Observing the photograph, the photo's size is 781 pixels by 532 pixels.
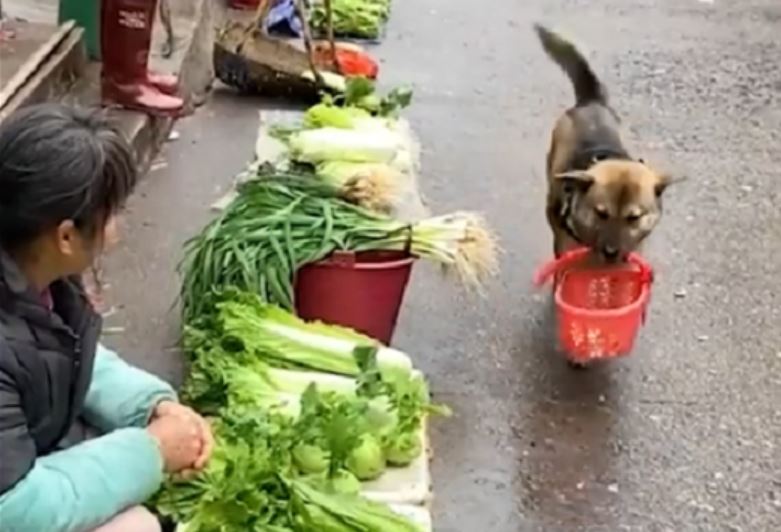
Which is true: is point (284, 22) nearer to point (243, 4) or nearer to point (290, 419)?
point (243, 4)

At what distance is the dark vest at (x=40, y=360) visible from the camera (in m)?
2.64

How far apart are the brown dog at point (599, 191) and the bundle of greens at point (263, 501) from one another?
1725 mm

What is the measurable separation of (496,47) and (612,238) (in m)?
3.51

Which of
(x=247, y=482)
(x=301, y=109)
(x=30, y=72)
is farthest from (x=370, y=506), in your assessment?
(x=301, y=109)

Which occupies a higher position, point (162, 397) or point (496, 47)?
point (162, 397)

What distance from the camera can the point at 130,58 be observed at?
18.7 feet

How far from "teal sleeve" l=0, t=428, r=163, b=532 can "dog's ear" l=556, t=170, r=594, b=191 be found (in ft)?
7.40

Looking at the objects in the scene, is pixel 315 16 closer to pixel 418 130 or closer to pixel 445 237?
pixel 418 130

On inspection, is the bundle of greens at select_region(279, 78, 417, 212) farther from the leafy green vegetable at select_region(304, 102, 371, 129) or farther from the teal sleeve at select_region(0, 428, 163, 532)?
the teal sleeve at select_region(0, 428, 163, 532)

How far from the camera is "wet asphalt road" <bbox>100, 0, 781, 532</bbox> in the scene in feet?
13.9

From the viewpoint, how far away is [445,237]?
14.5 ft

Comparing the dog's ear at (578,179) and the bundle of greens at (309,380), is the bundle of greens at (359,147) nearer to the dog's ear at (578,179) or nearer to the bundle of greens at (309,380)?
the dog's ear at (578,179)

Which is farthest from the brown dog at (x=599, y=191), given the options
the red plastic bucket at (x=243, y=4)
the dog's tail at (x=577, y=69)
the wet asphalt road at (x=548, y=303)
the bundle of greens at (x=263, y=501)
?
the red plastic bucket at (x=243, y=4)

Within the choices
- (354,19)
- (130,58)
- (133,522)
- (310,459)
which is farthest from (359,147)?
(354,19)
